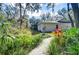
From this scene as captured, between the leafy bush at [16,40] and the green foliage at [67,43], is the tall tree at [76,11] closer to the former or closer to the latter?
the green foliage at [67,43]

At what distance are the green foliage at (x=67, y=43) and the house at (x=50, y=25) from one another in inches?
2.0

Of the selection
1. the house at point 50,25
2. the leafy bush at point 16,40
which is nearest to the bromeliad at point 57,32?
the house at point 50,25

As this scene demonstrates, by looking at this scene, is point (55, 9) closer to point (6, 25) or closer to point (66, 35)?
point (66, 35)

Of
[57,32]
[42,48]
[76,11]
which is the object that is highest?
[76,11]

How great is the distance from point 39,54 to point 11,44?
0.27 meters

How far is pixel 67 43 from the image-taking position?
5.29ft

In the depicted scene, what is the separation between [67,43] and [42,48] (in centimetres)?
23

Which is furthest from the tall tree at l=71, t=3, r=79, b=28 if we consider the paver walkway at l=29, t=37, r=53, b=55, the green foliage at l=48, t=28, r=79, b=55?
the paver walkway at l=29, t=37, r=53, b=55

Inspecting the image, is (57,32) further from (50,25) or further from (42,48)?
(42,48)

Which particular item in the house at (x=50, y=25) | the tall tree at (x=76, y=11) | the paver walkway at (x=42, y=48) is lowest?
the paver walkway at (x=42, y=48)

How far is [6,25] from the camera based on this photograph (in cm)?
161

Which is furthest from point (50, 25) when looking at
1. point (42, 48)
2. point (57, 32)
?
point (42, 48)

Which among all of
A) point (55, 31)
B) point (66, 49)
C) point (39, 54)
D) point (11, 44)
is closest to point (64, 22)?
point (55, 31)

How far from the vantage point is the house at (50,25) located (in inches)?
62.9
